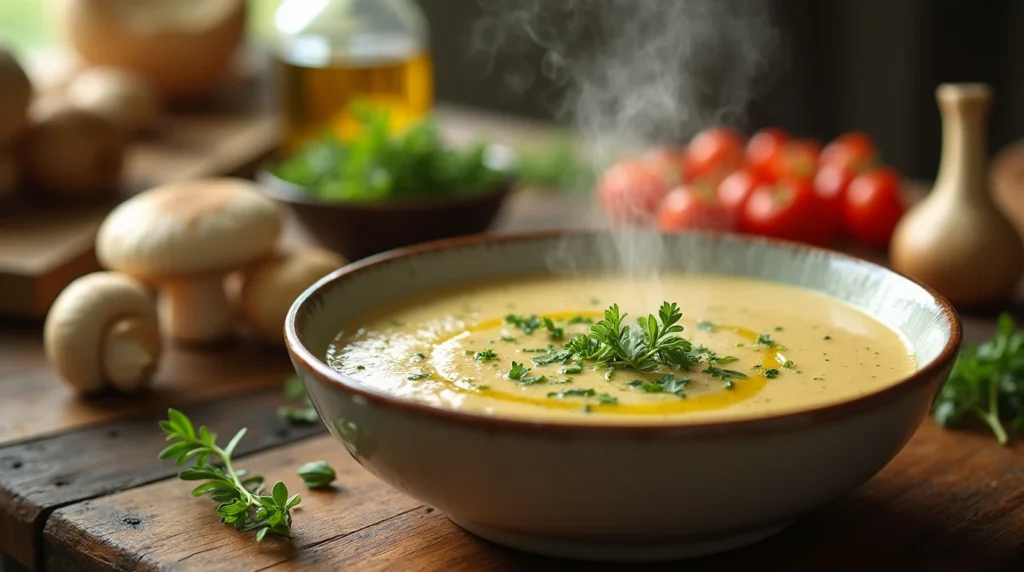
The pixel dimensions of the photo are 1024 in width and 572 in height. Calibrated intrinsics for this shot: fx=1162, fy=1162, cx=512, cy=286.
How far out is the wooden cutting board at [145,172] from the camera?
86.1 inches

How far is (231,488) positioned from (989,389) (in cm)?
111

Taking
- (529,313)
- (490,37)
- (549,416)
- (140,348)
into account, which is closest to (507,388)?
(549,416)

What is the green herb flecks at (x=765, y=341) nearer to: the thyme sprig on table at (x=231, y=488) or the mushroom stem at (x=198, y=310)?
the thyme sprig on table at (x=231, y=488)

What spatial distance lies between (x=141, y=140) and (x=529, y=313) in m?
1.76

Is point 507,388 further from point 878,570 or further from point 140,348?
point 140,348

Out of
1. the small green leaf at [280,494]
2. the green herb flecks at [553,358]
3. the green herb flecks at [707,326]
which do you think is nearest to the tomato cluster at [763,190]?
the green herb flecks at [707,326]

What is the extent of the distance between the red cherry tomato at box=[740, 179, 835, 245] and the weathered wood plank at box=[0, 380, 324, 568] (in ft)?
3.94

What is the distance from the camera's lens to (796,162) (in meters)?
2.84

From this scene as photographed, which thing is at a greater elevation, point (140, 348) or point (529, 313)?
point (529, 313)

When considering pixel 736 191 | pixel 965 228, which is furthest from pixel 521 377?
pixel 736 191

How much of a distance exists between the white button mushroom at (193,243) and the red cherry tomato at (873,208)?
1287 mm

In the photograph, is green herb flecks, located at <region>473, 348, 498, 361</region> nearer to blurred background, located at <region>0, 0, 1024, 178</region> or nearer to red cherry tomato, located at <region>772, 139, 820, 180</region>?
red cherry tomato, located at <region>772, 139, 820, 180</region>

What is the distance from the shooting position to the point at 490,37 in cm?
673

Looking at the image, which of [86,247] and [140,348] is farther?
[86,247]
